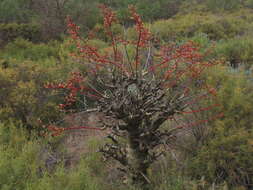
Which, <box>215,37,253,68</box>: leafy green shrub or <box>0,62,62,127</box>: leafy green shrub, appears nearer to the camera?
<box>0,62,62,127</box>: leafy green shrub

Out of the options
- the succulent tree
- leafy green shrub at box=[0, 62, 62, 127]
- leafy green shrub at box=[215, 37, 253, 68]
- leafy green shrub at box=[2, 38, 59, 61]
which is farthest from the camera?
leafy green shrub at box=[2, 38, 59, 61]

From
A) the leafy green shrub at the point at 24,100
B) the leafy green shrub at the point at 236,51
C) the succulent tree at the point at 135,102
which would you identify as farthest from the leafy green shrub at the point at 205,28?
the succulent tree at the point at 135,102

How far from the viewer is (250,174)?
11.2ft

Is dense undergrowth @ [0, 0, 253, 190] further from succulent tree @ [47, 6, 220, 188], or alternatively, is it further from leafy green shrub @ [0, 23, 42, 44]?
leafy green shrub @ [0, 23, 42, 44]

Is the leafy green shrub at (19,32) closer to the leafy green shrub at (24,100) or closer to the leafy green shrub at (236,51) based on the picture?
the leafy green shrub at (24,100)

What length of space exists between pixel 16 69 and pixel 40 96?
100cm

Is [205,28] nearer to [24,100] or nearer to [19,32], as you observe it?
[19,32]

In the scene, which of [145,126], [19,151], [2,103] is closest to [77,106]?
[2,103]

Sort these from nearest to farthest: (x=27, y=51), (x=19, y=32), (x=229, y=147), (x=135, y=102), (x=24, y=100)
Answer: (x=135, y=102), (x=229, y=147), (x=24, y=100), (x=27, y=51), (x=19, y=32)

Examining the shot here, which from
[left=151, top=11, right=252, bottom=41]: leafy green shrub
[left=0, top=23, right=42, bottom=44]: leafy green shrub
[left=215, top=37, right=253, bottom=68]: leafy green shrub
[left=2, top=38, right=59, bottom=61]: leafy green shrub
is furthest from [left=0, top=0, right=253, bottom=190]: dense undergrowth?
[left=0, top=23, right=42, bottom=44]: leafy green shrub

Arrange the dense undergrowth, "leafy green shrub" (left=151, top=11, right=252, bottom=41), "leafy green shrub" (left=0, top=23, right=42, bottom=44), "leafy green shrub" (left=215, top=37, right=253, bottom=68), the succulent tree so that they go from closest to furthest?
the succulent tree < the dense undergrowth < "leafy green shrub" (left=215, top=37, right=253, bottom=68) < "leafy green shrub" (left=151, top=11, right=252, bottom=41) < "leafy green shrub" (left=0, top=23, right=42, bottom=44)

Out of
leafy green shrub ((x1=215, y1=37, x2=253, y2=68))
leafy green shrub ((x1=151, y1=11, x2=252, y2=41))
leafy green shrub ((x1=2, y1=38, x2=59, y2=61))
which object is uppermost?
leafy green shrub ((x1=215, y1=37, x2=253, y2=68))

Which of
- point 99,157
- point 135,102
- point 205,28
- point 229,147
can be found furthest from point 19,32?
point 229,147

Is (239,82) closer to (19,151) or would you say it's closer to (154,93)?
(154,93)
